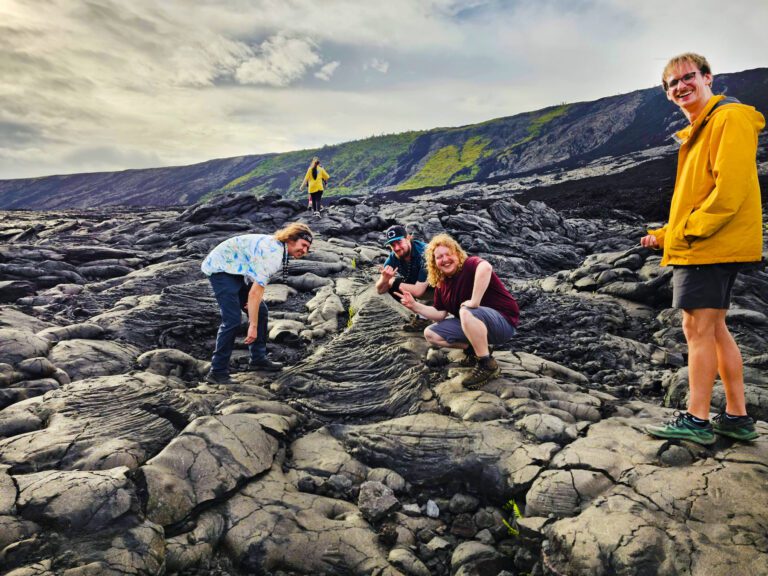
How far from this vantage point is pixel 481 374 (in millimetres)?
5539

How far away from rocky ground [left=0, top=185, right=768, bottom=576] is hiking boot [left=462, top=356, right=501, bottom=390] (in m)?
0.15

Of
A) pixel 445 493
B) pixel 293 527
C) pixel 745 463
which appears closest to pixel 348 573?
pixel 293 527

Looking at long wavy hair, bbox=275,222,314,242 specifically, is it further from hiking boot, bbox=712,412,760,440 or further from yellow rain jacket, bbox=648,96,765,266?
hiking boot, bbox=712,412,760,440

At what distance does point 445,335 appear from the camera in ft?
18.9

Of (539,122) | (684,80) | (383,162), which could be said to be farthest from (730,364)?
(383,162)

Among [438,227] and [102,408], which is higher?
[438,227]

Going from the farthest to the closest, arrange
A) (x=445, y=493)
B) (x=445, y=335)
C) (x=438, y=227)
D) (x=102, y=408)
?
(x=438, y=227) < (x=445, y=335) < (x=102, y=408) < (x=445, y=493)

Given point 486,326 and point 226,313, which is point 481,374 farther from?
point 226,313

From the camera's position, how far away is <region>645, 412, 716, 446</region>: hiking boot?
3.81 m

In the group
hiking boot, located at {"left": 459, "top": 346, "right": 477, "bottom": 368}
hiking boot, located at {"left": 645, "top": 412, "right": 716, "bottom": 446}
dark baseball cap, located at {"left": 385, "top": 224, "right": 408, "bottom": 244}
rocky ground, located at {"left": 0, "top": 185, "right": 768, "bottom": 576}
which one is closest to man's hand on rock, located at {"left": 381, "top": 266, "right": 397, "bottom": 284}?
dark baseball cap, located at {"left": 385, "top": 224, "right": 408, "bottom": 244}

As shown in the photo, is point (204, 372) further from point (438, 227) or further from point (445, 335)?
point (438, 227)

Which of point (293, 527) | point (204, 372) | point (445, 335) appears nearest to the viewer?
point (293, 527)

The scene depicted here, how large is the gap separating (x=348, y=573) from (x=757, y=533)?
308cm

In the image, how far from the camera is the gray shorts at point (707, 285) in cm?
345
